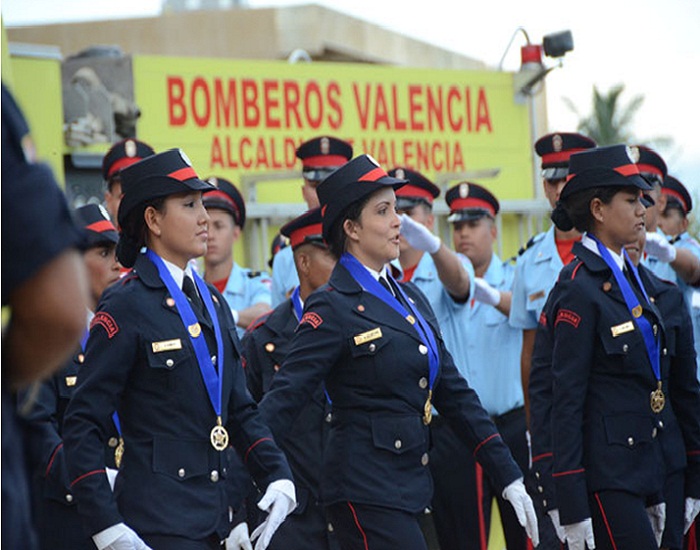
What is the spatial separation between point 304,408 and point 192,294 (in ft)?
5.74

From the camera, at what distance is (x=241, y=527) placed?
18.5 ft

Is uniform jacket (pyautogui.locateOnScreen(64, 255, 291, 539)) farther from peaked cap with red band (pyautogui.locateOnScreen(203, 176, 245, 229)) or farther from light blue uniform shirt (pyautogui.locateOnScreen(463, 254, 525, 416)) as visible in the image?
→ peaked cap with red band (pyautogui.locateOnScreen(203, 176, 245, 229))

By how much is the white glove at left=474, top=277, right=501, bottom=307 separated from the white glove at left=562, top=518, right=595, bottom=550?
2.56 metres

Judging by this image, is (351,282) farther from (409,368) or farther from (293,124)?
(293,124)

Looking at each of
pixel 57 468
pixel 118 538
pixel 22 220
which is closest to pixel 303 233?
pixel 57 468

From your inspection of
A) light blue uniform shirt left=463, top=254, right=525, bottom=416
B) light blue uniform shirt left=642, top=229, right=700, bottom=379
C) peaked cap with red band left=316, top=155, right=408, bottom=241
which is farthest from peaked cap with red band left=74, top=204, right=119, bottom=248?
light blue uniform shirt left=642, top=229, right=700, bottom=379

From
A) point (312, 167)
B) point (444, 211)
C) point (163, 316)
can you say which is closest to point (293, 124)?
point (444, 211)

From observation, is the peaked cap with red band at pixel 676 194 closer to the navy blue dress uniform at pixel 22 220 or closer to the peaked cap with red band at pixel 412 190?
the peaked cap with red band at pixel 412 190

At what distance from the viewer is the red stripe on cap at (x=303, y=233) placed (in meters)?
7.34

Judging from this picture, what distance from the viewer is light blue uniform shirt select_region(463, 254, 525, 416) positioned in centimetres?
856

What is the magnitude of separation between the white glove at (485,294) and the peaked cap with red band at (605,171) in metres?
1.82

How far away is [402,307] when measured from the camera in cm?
599

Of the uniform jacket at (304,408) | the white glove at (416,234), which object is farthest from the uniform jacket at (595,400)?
the white glove at (416,234)

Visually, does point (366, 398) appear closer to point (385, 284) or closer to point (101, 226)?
point (385, 284)
